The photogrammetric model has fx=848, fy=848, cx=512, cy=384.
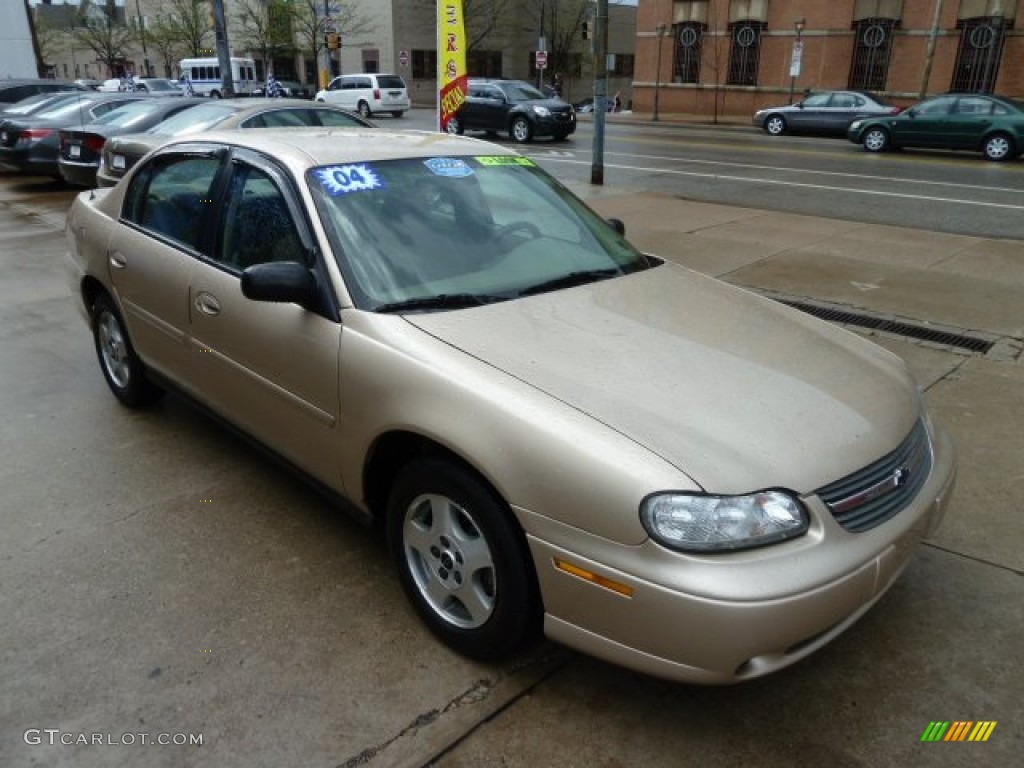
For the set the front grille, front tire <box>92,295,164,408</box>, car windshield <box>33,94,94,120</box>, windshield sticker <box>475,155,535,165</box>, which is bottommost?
front tire <box>92,295,164,408</box>

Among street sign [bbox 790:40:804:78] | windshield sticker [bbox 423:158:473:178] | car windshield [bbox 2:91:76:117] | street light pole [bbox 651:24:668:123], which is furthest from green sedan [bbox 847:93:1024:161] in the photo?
windshield sticker [bbox 423:158:473:178]

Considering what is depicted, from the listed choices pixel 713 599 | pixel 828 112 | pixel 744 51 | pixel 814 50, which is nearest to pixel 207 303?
pixel 713 599

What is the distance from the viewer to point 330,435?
3059 mm

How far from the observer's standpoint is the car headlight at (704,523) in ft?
7.16

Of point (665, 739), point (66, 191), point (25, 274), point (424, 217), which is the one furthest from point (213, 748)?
point (66, 191)

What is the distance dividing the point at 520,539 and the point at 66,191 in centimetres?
1432

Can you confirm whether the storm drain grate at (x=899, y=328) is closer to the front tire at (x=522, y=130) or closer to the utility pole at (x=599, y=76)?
the utility pole at (x=599, y=76)

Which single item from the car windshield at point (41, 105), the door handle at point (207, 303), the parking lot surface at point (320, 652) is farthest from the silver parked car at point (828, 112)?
the door handle at point (207, 303)

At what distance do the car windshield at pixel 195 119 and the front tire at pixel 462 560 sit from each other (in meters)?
8.92

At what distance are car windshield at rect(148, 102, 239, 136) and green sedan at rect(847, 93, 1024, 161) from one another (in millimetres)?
16050

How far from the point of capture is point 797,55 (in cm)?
2939

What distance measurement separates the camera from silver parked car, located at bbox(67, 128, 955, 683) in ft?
7.28

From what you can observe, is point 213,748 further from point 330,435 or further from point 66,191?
point 66,191

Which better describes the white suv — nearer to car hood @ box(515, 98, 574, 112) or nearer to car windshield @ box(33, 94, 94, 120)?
car hood @ box(515, 98, 574, 112)
